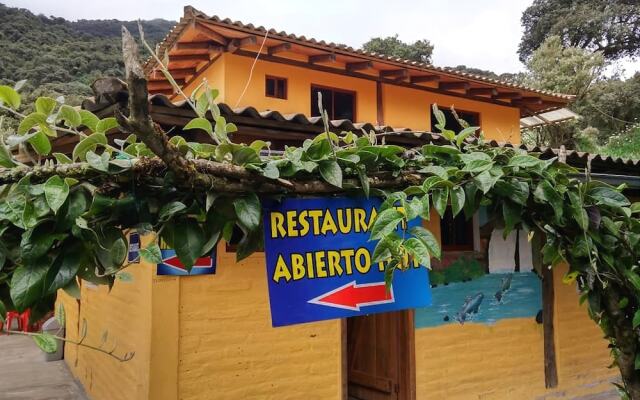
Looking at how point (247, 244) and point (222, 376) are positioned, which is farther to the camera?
point (222, 376)

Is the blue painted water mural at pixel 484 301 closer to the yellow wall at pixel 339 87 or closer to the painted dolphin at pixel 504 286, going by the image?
the painted dolphin at pixel 504 286

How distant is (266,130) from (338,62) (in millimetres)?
5286

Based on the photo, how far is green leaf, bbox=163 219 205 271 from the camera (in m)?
1.50

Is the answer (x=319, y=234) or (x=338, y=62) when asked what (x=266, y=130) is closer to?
(x=319, y=234)

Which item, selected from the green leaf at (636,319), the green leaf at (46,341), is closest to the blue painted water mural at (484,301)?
the green leaf at (636,319)

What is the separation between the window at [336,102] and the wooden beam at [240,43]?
1671mm

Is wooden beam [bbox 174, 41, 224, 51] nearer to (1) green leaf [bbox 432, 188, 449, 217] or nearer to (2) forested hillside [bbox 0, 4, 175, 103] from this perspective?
(1) green leaf [bbox 432, 188, 449, 217]

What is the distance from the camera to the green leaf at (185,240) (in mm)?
1500

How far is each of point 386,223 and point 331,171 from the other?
27cm

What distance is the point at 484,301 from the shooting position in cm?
557

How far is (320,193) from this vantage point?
1.80m

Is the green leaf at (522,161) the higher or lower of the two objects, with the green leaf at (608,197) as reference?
higher

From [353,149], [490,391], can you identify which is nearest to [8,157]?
[353,149]

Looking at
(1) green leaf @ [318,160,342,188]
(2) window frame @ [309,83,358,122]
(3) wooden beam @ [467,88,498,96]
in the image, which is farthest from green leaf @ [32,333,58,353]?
(3) wooden beam @ [467,88,498,96]
